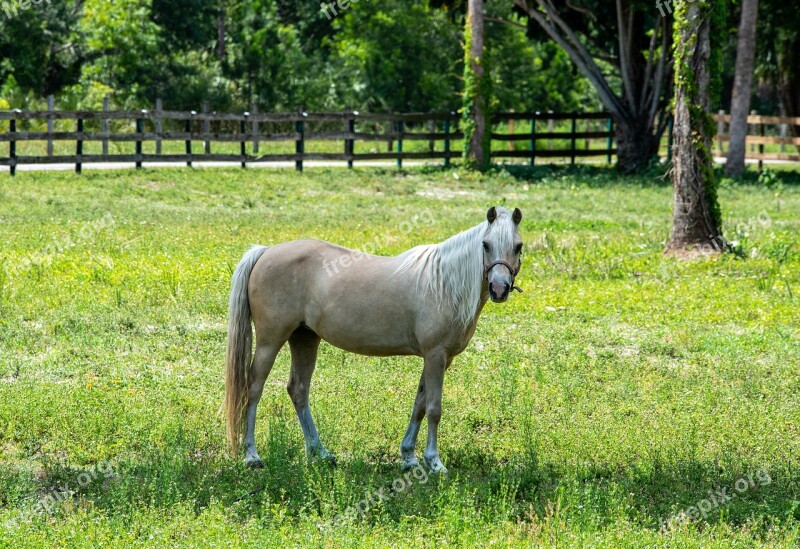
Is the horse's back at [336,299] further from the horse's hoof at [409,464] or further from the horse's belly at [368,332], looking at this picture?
the horse's hoof at [409,464]

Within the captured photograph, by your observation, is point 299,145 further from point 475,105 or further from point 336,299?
point 336,299

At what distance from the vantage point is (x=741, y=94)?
2978 centimetres

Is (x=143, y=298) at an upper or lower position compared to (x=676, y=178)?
lower

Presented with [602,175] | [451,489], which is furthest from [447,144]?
[451,489]

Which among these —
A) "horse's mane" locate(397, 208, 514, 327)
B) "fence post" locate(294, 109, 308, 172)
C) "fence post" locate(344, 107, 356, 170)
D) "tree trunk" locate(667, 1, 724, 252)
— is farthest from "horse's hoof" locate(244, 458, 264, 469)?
"fence post" locate(344, 107, 356, 170)

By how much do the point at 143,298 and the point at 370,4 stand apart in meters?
34.4

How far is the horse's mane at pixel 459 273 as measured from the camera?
710 centimetres

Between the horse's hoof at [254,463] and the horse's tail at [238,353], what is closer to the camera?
the horse's hoof at [254,463]

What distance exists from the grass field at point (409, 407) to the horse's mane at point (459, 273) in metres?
1.23

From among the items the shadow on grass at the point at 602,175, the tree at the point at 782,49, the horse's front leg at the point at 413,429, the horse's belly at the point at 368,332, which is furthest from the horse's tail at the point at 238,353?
the tree at the point at 782,49

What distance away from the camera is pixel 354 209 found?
21516mm

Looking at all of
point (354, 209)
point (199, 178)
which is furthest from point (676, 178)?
point (199, 178)

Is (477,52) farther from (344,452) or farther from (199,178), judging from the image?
(344,452)

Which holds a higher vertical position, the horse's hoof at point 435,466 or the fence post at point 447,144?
the fence post at point 447,144
